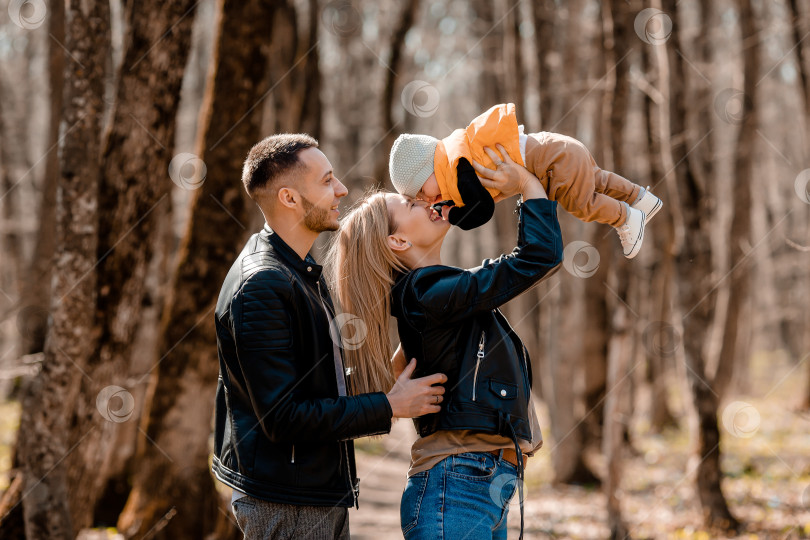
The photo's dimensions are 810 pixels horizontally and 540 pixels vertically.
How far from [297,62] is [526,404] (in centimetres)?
720

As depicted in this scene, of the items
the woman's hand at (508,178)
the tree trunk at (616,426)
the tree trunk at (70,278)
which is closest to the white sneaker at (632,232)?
the woman's hand at (508,178)

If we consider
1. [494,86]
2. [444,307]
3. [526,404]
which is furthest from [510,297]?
[494,86]

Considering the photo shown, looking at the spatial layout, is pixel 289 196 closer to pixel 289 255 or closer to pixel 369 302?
pixel 289 255

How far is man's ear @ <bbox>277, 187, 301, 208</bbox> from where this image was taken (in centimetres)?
280

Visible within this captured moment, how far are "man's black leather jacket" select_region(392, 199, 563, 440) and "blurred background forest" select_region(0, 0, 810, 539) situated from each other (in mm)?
795

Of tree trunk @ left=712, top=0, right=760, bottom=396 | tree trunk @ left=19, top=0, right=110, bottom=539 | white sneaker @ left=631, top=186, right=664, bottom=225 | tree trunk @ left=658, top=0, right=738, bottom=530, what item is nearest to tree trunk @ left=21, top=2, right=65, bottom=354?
tree trunk @ left=19, top=0, right=110, bottom=539

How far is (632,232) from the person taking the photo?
9.71ft

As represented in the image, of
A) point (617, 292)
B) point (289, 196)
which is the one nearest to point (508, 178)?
point (289, 196)

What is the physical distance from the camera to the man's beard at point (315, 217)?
9.15ft

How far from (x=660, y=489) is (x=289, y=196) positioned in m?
8.13

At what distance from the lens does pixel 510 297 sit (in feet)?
8.57

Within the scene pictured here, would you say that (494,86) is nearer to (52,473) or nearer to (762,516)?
(762,516)

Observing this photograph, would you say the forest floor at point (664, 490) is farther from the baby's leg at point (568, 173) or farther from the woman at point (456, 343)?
the woman at point (456, 343)

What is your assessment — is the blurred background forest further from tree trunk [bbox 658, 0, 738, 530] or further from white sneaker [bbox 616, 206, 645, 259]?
white sneaker [bbox 616, 206, 645, 259]
